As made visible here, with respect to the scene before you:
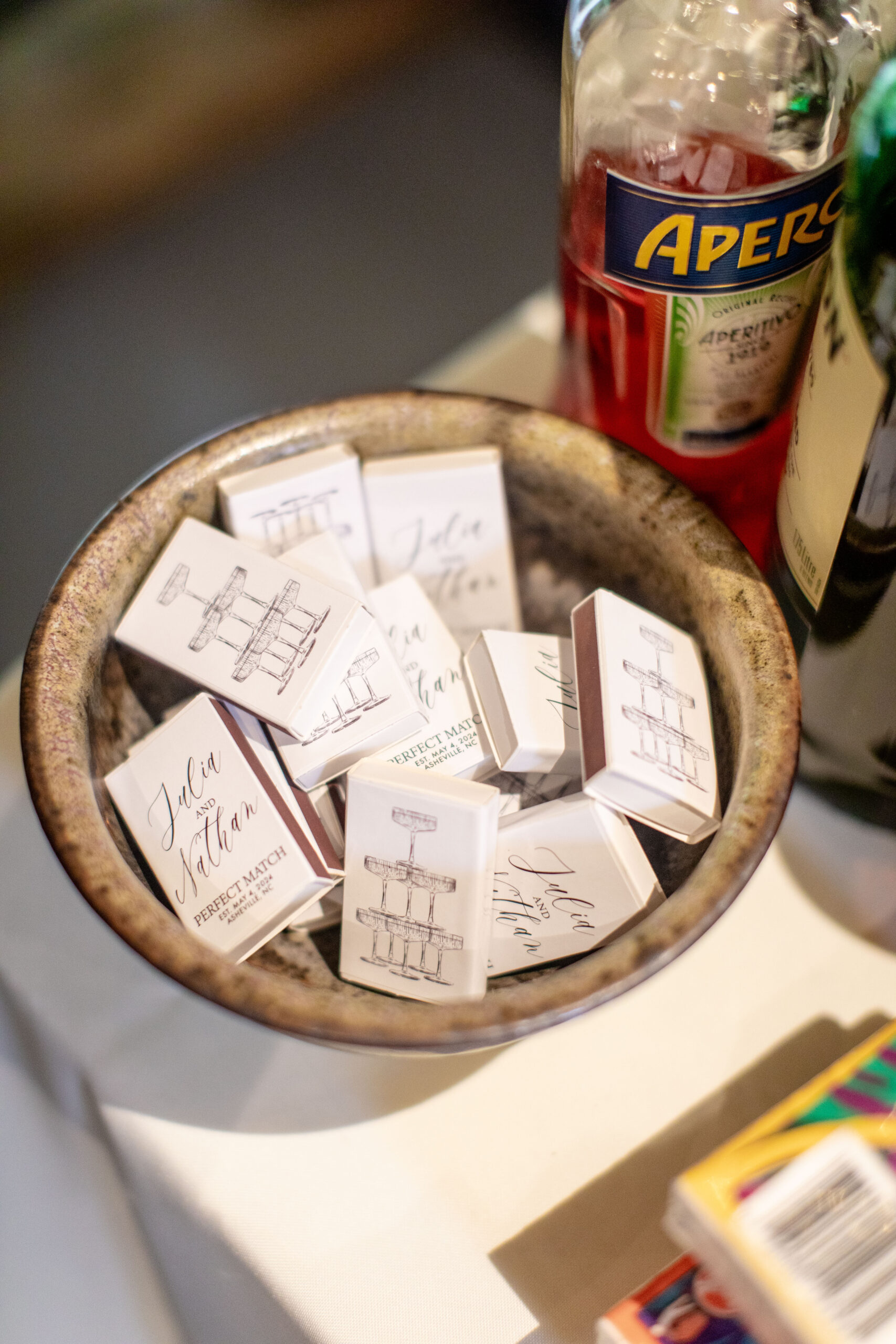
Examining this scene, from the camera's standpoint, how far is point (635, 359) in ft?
1.83

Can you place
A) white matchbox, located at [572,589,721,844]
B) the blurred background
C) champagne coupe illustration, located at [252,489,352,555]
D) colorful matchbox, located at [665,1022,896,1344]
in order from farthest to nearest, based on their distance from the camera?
the blurred background → champagne coupe illustration, located at [252,489,352,555] → white matchbox, located at [572,589,721,844] → colorful matchbox, located at [665,1022,896,1344]

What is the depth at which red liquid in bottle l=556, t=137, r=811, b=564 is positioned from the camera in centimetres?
51

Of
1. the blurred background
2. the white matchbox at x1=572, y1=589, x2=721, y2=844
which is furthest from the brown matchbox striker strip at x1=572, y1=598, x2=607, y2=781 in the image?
the blurred background

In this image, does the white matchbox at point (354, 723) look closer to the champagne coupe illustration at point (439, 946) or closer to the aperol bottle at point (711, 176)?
the champagne coupe illustration at point (439, 946)

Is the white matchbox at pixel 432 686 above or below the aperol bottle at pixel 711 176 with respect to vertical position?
below

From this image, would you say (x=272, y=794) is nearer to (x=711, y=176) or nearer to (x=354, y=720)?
(x=354, y=720)

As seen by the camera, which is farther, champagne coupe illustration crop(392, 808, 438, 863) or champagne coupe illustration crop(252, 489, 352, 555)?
champagne coupe illustration crop(252, 489, 352, 555)

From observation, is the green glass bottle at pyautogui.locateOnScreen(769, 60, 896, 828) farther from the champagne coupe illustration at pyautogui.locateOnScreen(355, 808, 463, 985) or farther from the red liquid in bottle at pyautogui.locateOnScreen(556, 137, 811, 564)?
the champagne coupe illustration at pyautogui.locateOnScreen(355, 808, 463, 985)

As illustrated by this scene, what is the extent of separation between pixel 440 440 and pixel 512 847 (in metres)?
0.23

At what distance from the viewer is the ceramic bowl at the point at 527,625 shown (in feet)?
1.22

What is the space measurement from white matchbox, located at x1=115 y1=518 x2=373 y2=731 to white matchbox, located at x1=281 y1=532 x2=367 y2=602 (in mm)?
20

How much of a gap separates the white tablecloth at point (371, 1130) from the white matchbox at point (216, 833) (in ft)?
0.35

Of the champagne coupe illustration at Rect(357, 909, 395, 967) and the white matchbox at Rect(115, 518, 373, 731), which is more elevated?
the white matchbox at Rect(115, 518, 373, 731)

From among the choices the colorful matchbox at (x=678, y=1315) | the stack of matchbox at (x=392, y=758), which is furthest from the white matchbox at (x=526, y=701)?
the colorful matchbox at (x=678, y=1315)
